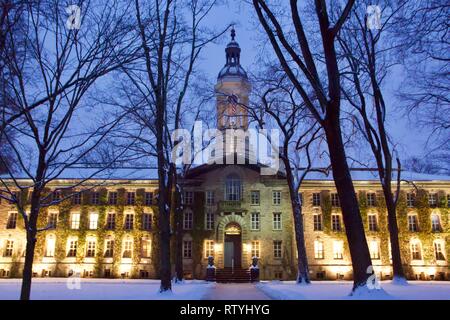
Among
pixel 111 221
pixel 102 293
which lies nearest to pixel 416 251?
pixel 111 221

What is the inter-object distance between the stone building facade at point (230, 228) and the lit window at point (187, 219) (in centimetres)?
10

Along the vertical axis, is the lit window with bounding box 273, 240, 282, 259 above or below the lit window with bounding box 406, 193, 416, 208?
below

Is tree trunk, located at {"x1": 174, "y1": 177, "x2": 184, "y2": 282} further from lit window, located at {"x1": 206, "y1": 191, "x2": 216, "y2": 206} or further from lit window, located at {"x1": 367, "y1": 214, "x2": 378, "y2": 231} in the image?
lit window, located at {"x1": 367, "y1": 214, "x2": 378, "y2": 231}

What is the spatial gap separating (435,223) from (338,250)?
985 centimetres

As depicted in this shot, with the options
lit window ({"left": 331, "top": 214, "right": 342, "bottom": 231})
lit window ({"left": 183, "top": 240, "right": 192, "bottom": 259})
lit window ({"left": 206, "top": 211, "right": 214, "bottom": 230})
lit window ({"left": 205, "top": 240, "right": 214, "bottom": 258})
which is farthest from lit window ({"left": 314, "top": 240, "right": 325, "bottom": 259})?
lit window ({"left": 183, "top": 240, "right": 192, "bottom": 259})

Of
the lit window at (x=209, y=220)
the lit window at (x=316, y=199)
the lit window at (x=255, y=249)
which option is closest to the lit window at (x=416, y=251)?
the lit window at (x=316, y=199)

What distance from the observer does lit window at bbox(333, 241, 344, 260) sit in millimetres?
38875

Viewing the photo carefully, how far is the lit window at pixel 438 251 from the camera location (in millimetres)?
38688

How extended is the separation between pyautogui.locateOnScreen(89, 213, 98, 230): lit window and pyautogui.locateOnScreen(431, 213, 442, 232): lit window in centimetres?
3250

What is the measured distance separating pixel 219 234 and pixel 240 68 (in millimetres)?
19327

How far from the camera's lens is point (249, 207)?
39375 millimetres
